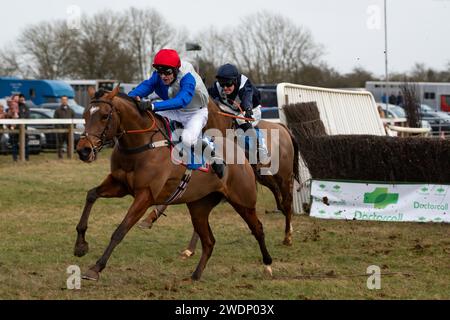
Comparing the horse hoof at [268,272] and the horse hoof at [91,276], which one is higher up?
the horse hoof at [91,276]

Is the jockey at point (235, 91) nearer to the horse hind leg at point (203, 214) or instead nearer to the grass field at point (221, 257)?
the grass field at point (221, 257)

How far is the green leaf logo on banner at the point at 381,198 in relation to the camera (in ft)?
41.7

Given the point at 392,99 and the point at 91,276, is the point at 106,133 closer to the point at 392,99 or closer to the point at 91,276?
the point at 91,276

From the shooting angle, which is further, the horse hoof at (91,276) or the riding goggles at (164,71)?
the riding goggles at (164,71)

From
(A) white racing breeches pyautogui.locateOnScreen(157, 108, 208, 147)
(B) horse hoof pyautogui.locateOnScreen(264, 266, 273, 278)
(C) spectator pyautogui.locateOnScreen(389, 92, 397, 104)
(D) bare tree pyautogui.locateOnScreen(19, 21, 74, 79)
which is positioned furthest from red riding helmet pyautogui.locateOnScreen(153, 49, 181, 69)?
(D) bare tree pyautogui.locateOnScreen(19, 21, 74, 79)

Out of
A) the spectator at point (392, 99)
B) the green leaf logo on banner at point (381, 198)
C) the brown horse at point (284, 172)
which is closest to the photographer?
the brown horse at point (284, 172)

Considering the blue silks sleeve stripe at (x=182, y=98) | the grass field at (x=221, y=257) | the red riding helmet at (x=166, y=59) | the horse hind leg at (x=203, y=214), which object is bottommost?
the grass field at (x=221, y=257)

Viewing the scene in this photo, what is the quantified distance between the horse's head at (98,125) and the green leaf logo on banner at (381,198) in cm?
621

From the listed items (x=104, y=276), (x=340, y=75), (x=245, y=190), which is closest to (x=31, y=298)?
(x=104, y=276)

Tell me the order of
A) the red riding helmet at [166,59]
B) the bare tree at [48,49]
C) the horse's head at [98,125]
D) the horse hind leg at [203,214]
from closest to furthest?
the horse's head at [98,125], the red riding helmet at [166,59], the horse hind leg at [203,214], the bare tree at [48,49]

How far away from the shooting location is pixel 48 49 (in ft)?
190

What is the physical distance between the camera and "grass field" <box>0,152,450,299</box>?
7.41 meters

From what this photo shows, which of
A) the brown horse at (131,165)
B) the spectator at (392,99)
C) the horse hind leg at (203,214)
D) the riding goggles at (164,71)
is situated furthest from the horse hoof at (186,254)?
the spectator at (392,99)

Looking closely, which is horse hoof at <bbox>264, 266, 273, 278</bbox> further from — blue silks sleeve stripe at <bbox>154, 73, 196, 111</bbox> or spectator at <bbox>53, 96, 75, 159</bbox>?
spectator at <bbox>53, 96, 75, 159</bbox>
